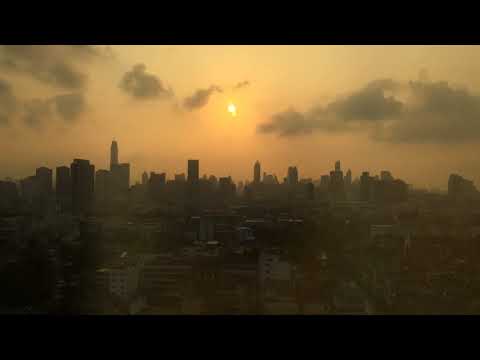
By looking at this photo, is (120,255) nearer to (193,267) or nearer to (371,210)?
(193,267)

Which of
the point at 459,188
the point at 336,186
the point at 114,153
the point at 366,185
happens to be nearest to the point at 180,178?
the point at 114,153

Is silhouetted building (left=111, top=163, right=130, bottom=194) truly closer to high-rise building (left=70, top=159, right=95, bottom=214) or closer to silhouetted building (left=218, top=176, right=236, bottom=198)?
high-rise building (left=70, top=159, right=95, bottom=214)

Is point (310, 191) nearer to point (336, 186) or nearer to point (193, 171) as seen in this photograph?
point (336, 186)

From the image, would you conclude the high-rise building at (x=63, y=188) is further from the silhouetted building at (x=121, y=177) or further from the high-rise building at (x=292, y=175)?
the high-rise building at (x=292, y=175)

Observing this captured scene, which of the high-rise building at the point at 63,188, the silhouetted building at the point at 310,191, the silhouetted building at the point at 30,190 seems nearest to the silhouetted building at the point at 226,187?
the silhouetted building at the point at 310,191
